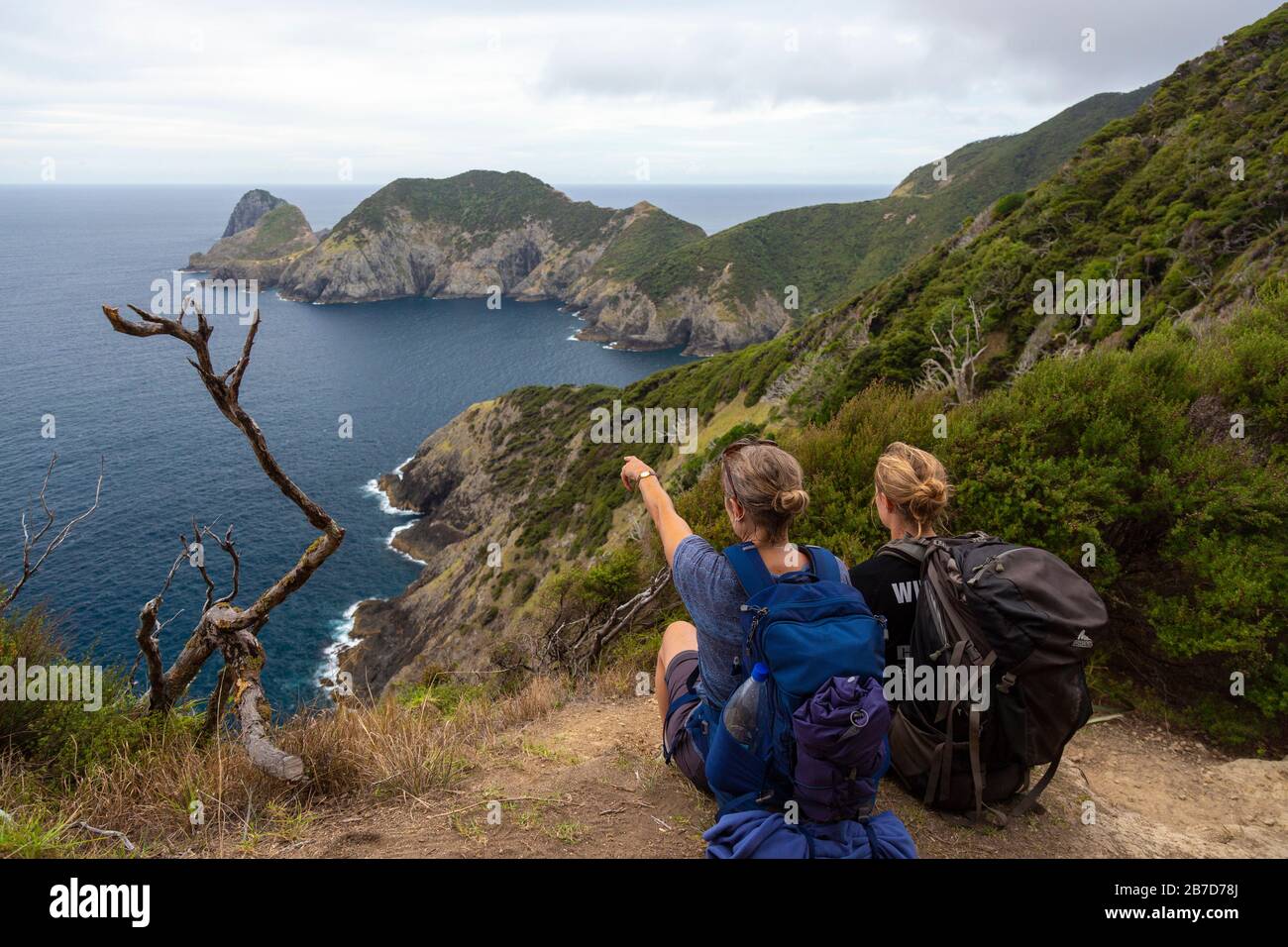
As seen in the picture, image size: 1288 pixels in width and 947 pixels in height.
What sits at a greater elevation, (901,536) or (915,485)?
(915,485)

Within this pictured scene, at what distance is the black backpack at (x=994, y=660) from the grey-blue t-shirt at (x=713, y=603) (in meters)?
0.81

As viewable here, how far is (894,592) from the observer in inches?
164

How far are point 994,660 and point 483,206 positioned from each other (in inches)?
8000

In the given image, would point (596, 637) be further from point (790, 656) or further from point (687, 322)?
point (687, 322)

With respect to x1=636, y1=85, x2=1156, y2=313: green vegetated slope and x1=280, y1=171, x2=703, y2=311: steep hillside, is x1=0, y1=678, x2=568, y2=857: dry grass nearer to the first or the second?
x1=636, y1=85, x2=1156, y2=313: green vegetated slope

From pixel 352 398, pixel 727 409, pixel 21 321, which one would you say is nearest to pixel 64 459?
pixel 352 398

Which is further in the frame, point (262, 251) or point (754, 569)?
point (262, 251)

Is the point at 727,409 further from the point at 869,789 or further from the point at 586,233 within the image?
the point at 586,233

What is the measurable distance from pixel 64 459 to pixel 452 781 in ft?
244

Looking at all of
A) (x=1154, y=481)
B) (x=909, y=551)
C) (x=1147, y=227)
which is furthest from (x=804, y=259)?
(x=909, y=551)

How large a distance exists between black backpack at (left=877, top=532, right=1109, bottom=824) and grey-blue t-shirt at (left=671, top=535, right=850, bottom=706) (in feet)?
2.66

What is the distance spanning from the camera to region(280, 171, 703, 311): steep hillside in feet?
511

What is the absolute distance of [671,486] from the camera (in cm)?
3119

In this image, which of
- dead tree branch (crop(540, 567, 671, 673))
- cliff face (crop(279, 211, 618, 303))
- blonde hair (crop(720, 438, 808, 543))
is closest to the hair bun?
blonde hair (crop(720, 438, 808, 543))
